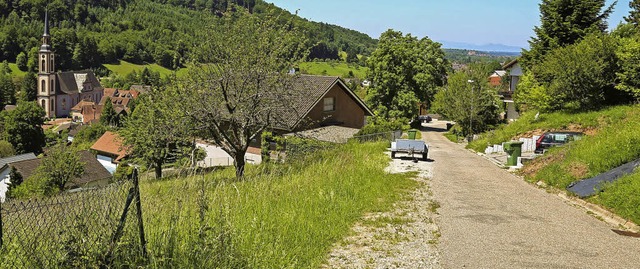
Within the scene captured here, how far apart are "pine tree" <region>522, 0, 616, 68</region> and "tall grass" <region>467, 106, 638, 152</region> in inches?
207

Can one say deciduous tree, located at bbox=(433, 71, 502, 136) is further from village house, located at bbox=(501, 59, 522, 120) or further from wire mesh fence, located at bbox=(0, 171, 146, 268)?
wire mesh fence, located at bbox=(0, 171, 146, 268)

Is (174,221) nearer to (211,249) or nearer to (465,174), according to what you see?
(211,249)

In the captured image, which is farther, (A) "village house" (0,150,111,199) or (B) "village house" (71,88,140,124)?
(B) "village house" (71,88,140,124)

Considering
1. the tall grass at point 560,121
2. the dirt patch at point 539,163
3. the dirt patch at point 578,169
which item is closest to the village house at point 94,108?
the tall grass at point 560,121

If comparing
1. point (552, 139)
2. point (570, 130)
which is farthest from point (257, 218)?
point (570, 130)

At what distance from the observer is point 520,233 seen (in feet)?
32.6

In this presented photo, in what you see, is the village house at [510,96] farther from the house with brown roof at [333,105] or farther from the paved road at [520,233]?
the paved road at [520,233]

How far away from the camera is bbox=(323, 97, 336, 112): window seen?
35028mm

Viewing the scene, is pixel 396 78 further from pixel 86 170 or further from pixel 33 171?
pixel 33 171

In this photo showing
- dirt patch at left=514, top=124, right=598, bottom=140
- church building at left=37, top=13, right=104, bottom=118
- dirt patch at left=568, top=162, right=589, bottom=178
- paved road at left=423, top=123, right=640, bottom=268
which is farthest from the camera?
church building at left=37, top=13, right=104, bottom=118

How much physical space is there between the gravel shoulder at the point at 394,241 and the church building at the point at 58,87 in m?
123

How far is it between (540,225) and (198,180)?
7076 mm

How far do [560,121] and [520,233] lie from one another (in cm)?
2058

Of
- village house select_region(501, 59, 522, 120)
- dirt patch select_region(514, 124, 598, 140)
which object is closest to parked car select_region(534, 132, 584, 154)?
dirt patch select_region(514, 124, 598, 140)
